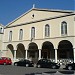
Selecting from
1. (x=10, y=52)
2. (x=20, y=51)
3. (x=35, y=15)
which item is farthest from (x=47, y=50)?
(x=10, y=52)

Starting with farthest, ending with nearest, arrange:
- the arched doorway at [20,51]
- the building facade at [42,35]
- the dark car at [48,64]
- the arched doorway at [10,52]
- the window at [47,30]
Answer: the arched doorway at [10,52], the arched doorway at [20,51], the window at [47,30], the building facade at [42,35], the dark car at [48,64]

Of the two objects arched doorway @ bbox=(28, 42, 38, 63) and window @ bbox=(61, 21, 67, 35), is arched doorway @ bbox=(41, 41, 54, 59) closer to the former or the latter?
arched doorway @ bbox=(28, 42, 38, 63)

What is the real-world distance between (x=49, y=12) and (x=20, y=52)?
1136 cm

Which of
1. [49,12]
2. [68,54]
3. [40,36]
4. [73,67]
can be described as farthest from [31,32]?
[73,67]

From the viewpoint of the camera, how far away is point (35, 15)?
3666 centimetres

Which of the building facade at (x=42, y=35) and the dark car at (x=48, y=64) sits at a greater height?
the building facade at (x=42, y=35)

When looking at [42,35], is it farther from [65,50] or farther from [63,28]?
[65,50]

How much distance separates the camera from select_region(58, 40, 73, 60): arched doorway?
3381cm

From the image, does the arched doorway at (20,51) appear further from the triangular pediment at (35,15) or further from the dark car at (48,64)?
the dark car at (48,64)

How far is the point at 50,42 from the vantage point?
113ft

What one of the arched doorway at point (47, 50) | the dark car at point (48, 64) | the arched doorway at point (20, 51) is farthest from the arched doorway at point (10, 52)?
the dark car at point (48, 64)

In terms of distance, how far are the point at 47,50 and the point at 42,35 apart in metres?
3.54

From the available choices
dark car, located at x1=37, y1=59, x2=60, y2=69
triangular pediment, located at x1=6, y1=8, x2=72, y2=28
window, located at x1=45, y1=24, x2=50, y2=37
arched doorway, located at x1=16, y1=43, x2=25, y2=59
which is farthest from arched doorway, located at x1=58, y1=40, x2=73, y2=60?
arched doorway, located at x1=16, y1=43, x2=25, y2=59

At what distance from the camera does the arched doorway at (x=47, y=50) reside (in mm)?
36531
